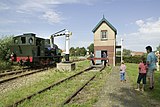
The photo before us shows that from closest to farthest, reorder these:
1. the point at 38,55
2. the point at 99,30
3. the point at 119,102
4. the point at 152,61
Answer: the point at 119,102 → the point at 152,61 → the point at 38,55 → the point at 99,30

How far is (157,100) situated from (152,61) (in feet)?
7.70

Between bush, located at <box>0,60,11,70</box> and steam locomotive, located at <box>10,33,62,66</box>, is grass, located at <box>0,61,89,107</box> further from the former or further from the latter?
bush, located at <box>0,60,11,70</box>

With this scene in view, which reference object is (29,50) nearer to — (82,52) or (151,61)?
(151,61)

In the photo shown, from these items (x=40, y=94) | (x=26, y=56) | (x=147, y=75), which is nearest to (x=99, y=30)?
(x=26, y=56)

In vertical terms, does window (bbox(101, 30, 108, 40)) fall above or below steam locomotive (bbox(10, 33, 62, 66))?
above

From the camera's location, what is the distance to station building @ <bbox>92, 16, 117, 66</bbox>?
31.2 m

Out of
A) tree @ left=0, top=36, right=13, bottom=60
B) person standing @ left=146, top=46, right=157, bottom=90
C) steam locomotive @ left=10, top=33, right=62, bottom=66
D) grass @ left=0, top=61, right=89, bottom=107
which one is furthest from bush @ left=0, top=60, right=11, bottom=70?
person standing @ left=146, top=46, right=157, bottom=90

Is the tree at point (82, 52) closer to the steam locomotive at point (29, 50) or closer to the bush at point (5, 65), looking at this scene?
the steam locomotive at point (29, 50)

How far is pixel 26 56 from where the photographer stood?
64.2 feet

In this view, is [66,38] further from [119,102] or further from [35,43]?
[119,102]

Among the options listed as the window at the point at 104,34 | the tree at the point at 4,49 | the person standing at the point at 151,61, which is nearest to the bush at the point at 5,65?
the tree at the point at 4,49

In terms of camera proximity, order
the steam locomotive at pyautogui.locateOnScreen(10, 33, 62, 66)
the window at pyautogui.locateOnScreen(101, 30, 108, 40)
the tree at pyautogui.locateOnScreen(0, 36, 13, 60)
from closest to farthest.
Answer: the steam locomotive at pyautogui.locateOnScreen(10, 33, 62, 66) < the tree at pyautogui.locateOnScreen(0, 36, 13, 60) < the window at pyautogui.locateOnScreen(101, 30, 108, 40)

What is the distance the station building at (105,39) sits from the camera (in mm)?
31220

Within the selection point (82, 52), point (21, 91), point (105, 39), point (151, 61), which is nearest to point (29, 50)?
point (21, 91)
